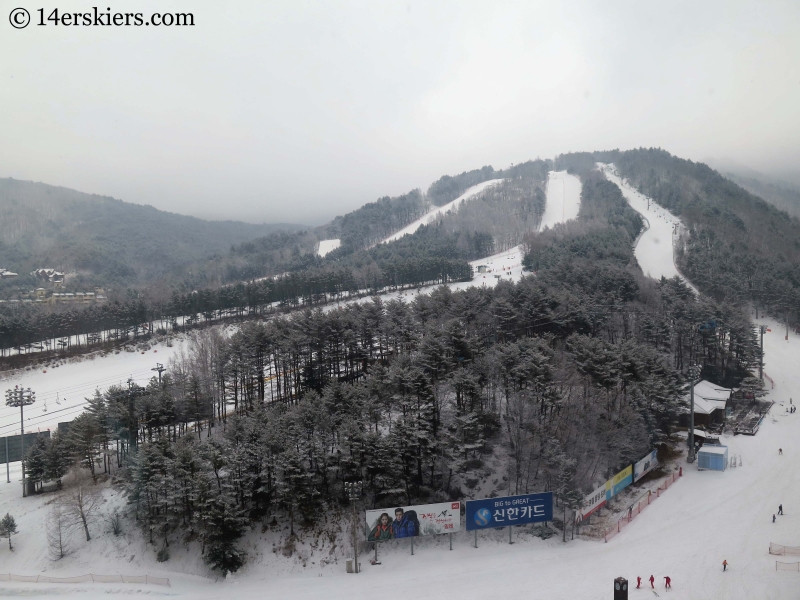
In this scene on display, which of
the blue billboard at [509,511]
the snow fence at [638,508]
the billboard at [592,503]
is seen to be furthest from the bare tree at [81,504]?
the snow fence at [638,508]

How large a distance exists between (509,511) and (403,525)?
17.9ft

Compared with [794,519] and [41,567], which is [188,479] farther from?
[794,519]

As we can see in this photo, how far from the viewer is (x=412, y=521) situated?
2283cm

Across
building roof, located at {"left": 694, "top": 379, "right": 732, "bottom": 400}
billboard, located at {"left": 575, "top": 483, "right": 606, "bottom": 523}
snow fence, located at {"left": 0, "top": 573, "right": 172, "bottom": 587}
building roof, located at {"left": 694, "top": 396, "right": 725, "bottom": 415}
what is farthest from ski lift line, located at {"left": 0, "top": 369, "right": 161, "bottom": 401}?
building roof, located at {"left": 694, "top": 379, "right": 732, "bottom": 400}

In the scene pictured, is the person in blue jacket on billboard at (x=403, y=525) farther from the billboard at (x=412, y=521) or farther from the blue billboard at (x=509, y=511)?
the blue billboard at (x=509, y=511)

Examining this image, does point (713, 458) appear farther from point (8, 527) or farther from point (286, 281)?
point (286, 281)

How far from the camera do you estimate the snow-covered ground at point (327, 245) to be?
5982 inches

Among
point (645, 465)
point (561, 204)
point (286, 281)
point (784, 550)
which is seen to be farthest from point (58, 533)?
point (561, 204)

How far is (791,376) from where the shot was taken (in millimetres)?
46375

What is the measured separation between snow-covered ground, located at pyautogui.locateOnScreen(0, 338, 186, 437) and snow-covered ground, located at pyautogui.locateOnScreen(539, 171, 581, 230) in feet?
372

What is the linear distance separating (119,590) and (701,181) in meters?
173

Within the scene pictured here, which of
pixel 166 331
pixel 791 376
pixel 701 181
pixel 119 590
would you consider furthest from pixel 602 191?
pixel 119 590

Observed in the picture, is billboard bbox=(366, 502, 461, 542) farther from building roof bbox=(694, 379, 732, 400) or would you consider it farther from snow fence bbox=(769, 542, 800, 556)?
building roof bbox=(694, 379, 732, 400)

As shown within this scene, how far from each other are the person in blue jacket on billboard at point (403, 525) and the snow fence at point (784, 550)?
1640cm
